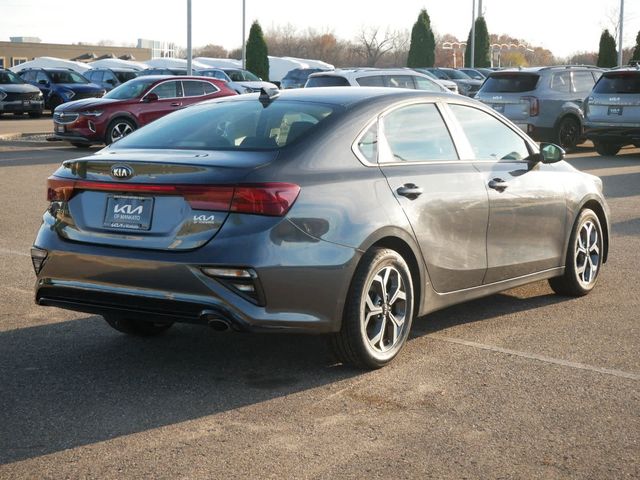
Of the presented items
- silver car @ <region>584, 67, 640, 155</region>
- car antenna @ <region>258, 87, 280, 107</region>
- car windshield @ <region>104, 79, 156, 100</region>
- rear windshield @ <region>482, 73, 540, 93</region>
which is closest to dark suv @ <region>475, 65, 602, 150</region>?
rear windshield @ <region>482, 73, 540, 93</region>

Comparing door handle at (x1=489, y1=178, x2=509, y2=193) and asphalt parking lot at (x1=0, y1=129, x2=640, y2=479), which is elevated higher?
door handle at (x1=489, y1=178, x2=509, y2=193)

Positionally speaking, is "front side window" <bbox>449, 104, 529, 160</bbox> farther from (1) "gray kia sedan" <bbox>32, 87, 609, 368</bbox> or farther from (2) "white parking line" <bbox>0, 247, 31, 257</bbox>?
(2) "white parking line" <bbox>0, 247, 31, 257</bbox>

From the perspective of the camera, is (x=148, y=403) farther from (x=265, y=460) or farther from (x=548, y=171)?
(x=548, y=171)

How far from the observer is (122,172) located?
18.6 feet

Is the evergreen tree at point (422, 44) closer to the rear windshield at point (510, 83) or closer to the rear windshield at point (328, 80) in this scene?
the rear windshield at point (510, 83)

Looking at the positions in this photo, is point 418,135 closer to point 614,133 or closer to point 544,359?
point 544,359

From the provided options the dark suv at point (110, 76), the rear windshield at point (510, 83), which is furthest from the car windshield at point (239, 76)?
the rear windshield at point (510, 83)

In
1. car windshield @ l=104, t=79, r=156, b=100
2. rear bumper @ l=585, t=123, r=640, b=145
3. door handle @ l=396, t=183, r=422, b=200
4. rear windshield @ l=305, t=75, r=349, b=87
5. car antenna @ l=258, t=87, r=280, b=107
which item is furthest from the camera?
car windshield @ l=104, t=79, r=156, b=100

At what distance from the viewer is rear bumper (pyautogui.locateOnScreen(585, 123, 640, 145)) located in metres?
21.0

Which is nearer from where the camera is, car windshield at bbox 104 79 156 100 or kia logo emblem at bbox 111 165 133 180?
kia logo emblem at bbox 111 165 133 180

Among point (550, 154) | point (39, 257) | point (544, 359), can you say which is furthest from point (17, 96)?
point (544, 359)

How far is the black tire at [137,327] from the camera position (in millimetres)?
6719

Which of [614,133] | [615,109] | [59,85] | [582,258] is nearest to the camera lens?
[582,258]

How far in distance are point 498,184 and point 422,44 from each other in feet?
222
